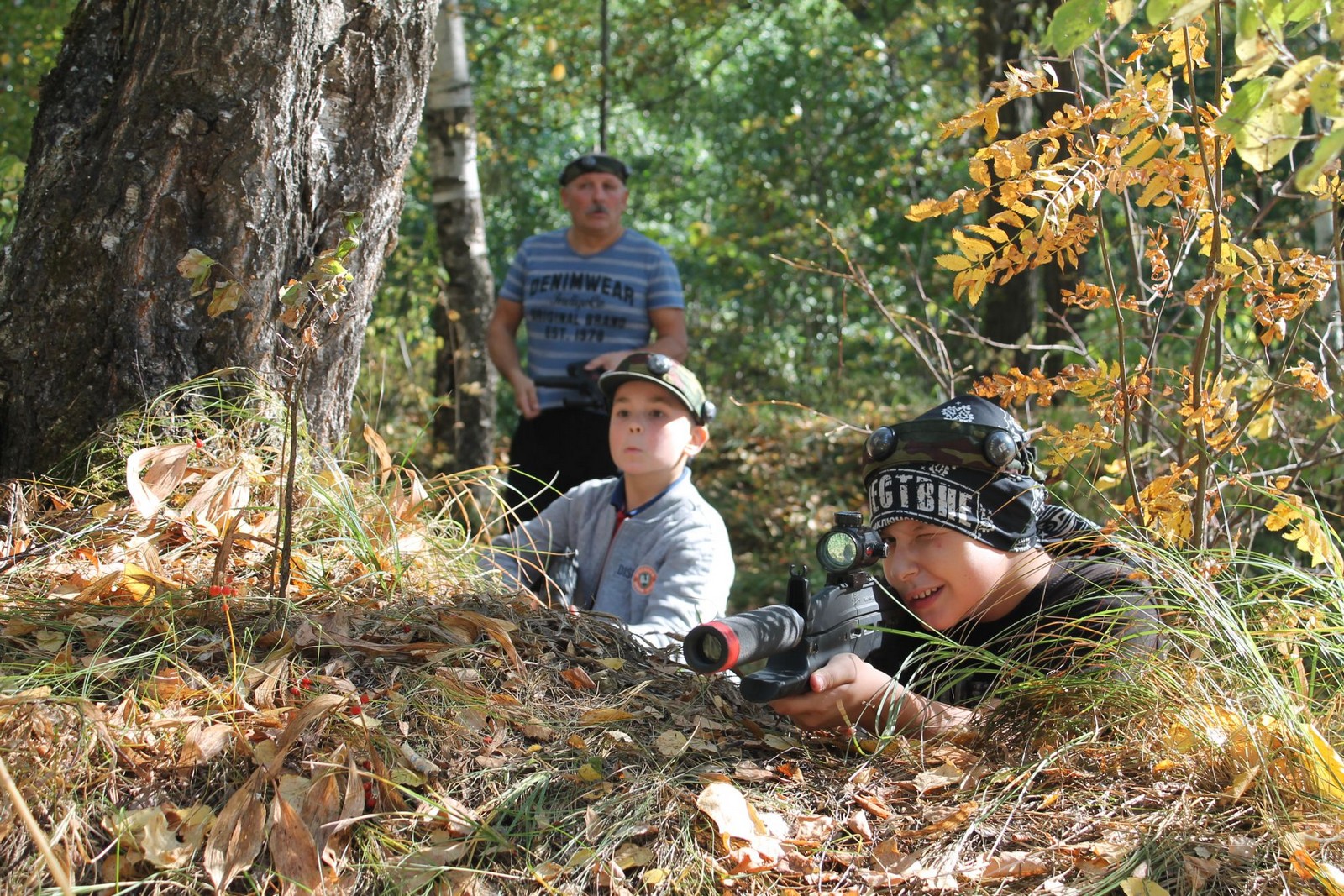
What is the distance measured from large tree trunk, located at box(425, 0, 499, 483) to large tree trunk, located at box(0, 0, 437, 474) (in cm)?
421

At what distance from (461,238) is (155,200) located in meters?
4.60

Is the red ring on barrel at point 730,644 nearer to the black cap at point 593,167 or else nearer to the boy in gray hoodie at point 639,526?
the boy in gray hoodie at point 639,526

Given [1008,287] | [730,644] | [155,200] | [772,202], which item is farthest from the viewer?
[772,202]

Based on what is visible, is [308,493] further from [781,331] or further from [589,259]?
[781,331]

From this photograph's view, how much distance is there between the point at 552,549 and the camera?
12.1ft

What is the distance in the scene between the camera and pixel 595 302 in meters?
5.27

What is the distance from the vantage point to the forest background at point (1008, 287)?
202 cm

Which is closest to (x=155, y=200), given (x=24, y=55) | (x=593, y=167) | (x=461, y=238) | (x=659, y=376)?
(x=659, y=376)

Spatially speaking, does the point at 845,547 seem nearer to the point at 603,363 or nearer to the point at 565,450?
the point at 603,363

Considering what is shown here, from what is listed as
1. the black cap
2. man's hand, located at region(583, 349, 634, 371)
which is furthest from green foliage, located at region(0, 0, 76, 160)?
man's hand, located at region(583, 349, 634, 371)

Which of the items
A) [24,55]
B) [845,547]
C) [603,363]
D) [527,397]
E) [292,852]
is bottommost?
[292,852]

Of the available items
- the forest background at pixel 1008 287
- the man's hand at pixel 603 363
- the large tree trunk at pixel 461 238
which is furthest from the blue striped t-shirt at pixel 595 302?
the large tree trunk at pixel 461 238

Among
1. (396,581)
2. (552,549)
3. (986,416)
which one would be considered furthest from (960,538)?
(552,549)

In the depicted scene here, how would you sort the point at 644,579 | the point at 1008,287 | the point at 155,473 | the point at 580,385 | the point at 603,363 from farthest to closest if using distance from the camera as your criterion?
1. the point at 1008,287
2. the point at 580,385
3. the point at 603,363
4. the point at 644,579
5. the point at 155,473
